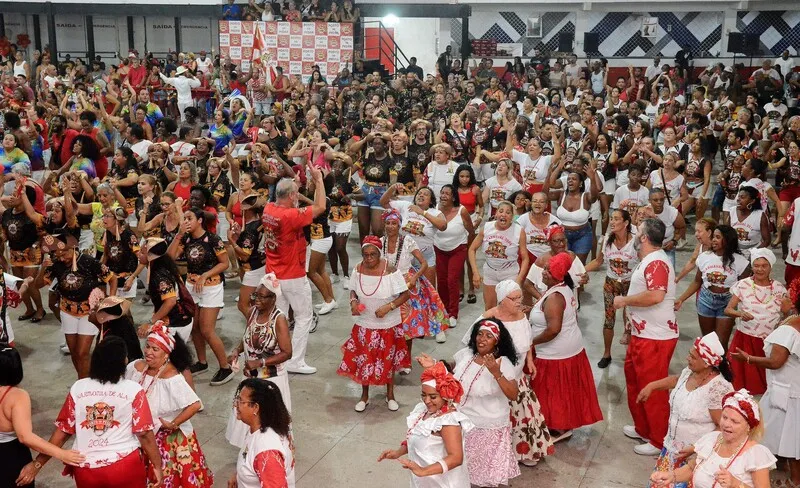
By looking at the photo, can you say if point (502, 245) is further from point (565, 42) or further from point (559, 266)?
point (565, 42)

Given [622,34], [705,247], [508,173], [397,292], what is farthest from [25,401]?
[622,34]

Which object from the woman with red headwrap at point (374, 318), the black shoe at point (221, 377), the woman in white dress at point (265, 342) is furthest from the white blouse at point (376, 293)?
the black shoe at point (221, 377)

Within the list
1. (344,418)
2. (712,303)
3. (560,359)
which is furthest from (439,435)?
(712,303)

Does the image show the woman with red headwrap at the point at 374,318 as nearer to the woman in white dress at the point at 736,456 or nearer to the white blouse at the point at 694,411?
the white blouse at the point at 694,411

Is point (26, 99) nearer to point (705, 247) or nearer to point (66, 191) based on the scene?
point (66, 191)

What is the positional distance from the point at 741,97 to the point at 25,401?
62.6 ft

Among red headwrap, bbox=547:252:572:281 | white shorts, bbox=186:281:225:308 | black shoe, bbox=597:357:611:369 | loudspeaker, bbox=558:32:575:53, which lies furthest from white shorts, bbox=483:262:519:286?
loudspeaker, bbox=558:32:575:53

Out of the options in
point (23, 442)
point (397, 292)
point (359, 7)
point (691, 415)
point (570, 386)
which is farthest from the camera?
point (359, 7)

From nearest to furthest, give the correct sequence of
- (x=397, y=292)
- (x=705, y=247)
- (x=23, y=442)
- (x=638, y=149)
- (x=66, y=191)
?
1. (x=23, y=442)
2. (x=397, y=292)
3. (x=705, y=247)
4. (x=66, y=191)
5. (x=638, y=149)

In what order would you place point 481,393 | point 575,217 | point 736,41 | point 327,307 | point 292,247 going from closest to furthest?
point 481,393
point 292,247
point 575,217
point 327,307
point 736,41

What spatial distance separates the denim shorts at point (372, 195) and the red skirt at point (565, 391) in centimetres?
412

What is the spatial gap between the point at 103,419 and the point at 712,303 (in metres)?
5.15

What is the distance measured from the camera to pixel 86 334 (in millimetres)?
7047

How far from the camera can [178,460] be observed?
5.23m
